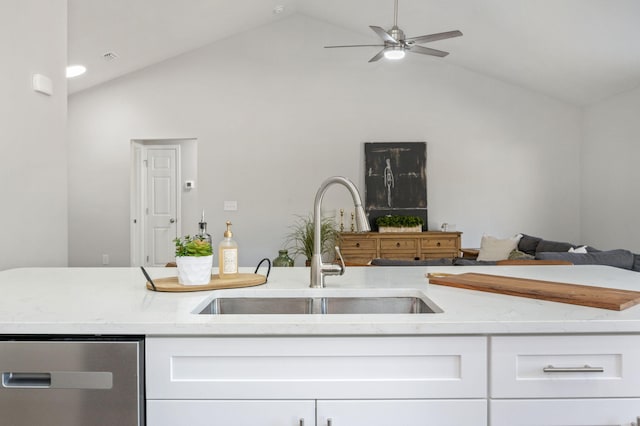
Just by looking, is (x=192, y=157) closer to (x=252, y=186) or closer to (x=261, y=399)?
(x=252, y=186)

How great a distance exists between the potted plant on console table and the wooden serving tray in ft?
15.4

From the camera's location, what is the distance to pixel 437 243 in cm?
609

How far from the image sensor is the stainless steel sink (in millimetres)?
1512

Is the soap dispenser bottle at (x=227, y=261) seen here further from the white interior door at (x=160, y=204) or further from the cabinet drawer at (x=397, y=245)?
the white interior door at (x=160, y=204)

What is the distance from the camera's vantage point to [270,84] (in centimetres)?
656

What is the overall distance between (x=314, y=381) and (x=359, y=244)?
16.3ft

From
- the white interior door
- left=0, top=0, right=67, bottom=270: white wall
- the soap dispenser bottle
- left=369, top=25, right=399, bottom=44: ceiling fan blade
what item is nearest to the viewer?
the soap dispenser bottle

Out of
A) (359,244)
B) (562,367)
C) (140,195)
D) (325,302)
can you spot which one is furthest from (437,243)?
(562,367)

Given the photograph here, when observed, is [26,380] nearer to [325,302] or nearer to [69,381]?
[69,381]

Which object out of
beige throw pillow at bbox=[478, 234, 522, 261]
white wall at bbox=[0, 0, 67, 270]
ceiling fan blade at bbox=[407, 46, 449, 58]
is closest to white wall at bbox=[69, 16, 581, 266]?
beige throw pillow at bbox=[478, 234, 522, 261]

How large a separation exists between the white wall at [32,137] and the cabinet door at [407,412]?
1939mm

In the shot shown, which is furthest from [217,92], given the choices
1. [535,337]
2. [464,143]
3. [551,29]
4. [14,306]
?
[535,337]

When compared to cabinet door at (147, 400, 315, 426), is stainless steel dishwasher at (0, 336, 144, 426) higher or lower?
higher

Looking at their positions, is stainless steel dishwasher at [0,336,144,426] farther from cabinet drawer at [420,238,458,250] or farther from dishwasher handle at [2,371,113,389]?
cabinet drawer at [420,238,458,250]
